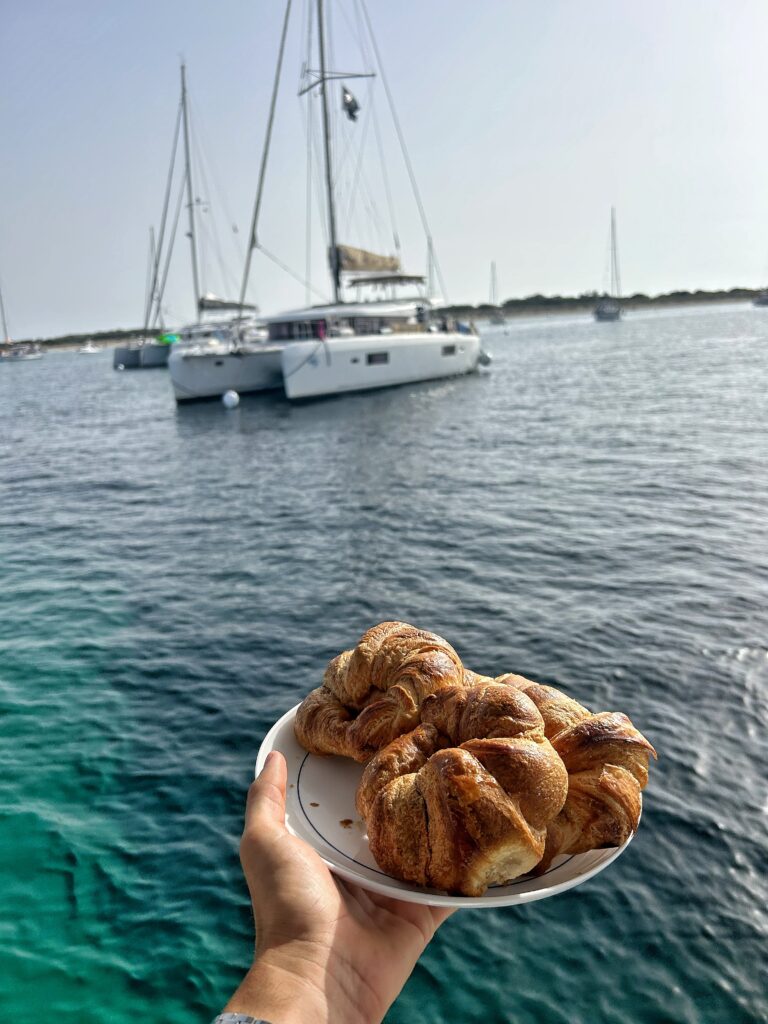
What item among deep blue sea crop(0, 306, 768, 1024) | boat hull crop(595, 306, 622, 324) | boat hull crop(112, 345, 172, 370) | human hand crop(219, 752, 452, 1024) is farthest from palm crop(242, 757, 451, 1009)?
boat hull crop(595, 306, 622, 324)

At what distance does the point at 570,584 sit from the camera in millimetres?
11258

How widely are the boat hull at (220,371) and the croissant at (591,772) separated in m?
37.8

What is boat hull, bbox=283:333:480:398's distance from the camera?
3653 centimetres

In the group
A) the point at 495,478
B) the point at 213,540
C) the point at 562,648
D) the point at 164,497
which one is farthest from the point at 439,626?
the point at 164,497

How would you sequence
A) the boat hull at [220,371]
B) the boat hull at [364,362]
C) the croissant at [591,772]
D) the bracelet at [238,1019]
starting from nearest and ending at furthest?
the bracelet at [238,1019] < the croissant at [591,772] < the boat hull at [364,362] < the boat hull at [220,371]

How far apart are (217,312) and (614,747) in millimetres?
66035

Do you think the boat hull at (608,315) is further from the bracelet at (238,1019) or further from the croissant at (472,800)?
the bracelet at (238,1019)

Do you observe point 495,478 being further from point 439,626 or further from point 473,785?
point 473,785

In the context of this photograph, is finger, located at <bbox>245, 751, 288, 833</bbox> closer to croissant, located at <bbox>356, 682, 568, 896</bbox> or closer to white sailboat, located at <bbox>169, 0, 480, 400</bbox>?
croissant, located at <bbox>356, 682, 568, 896</bbox>

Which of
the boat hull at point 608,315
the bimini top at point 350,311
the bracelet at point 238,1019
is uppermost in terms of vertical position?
the boat hull at point 608,315

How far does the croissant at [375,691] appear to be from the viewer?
264 cm

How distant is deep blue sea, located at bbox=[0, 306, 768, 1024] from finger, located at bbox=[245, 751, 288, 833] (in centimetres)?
304

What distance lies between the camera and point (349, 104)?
1583 inches

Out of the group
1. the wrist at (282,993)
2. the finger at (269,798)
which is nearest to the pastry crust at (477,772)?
the finger at (269,798)
